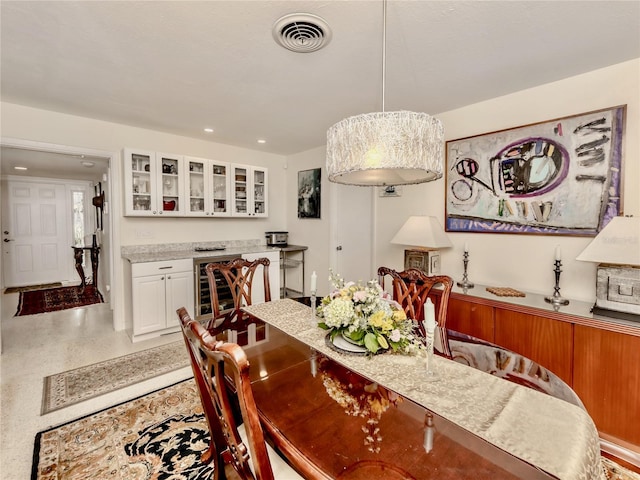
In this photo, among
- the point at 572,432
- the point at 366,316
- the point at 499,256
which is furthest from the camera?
the point at 499,256

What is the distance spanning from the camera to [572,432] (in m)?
0.85

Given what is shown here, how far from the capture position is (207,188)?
4012 mm

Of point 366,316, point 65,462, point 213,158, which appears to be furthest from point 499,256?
point 213,158

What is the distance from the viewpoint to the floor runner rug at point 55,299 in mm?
4363

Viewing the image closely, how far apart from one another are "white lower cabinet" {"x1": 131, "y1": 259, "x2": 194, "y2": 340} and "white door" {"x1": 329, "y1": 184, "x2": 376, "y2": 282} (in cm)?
203

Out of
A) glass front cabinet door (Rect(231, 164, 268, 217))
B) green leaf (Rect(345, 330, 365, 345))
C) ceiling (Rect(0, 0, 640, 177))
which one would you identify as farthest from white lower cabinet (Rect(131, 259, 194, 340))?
green leaf (Rect(345, 330, 365, 345))

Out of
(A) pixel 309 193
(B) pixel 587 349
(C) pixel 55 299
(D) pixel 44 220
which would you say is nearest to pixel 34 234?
(D) pixel 44 220

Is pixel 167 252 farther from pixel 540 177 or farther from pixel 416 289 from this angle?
pixel 540 177

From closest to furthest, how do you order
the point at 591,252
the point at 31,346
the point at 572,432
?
the point at 572,432 < the point at 591,252 < the point at 31,346

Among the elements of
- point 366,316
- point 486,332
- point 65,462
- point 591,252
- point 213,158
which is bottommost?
point 65,462

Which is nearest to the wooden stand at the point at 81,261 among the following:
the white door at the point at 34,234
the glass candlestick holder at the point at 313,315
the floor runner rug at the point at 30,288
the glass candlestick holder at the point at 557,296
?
the floor runner rug at the point at 30,288

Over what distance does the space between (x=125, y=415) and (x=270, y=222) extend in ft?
11.2

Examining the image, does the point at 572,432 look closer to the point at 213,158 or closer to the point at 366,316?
the point at 366,316

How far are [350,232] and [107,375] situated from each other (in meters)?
3.24
